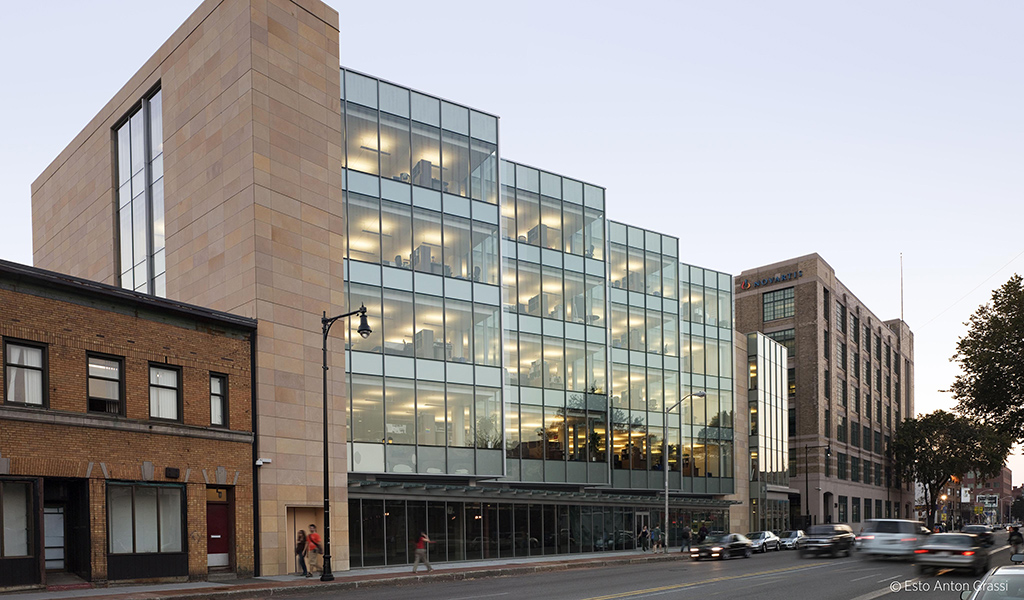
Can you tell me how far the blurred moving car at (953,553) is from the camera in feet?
80.1

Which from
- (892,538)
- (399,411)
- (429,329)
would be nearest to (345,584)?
(399,411)

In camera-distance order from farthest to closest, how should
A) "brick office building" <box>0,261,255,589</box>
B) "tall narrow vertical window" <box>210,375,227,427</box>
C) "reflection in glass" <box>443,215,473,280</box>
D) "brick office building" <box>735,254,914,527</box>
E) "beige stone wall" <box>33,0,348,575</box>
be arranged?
"brick office building" <box>735,254,914,527</box>
"reflection in glass" <box>443,215,473,280</box>
"beige stone wall" <box>33,0,348,575</box>
"tall narrow vertical window" <box>210,375,227,427</box>
"brick office building" <box>0,261,255,589</box>

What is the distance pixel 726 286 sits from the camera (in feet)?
206

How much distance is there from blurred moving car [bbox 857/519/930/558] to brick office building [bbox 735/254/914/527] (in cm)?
4717

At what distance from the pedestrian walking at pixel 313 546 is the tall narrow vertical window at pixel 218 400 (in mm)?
4702

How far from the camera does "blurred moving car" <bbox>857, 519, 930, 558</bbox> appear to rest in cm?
3192

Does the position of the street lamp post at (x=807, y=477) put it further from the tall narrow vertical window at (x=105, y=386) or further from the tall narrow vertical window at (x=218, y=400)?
the tall narrow vertical window at (x=105, y=386)

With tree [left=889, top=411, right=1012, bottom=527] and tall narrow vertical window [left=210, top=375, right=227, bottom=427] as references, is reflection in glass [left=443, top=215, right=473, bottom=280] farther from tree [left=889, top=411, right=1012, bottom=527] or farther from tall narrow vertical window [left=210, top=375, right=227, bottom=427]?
tree [left=889, top=411, right=1012, bottom=527]

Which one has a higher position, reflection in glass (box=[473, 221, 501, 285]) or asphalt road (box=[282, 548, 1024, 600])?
reflection in glass (box=[473, 221, 501, 285])

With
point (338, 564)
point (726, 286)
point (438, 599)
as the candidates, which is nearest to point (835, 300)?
point (726, 286)

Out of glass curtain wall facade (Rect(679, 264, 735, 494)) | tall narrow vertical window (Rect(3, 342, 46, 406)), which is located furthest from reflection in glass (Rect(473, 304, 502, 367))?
glass curtain wall facade (Rect(679, 264, 735, 494))

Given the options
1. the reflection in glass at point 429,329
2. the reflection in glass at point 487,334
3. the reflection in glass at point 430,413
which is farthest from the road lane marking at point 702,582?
the reflection in glass at point 429,329

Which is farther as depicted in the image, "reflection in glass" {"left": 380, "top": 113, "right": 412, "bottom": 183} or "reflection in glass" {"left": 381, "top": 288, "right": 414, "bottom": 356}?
"reflection in glass" {"left": 380, "top": 113, "right": 412, "bottom": 183}

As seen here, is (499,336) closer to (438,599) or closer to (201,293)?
(201,293)
